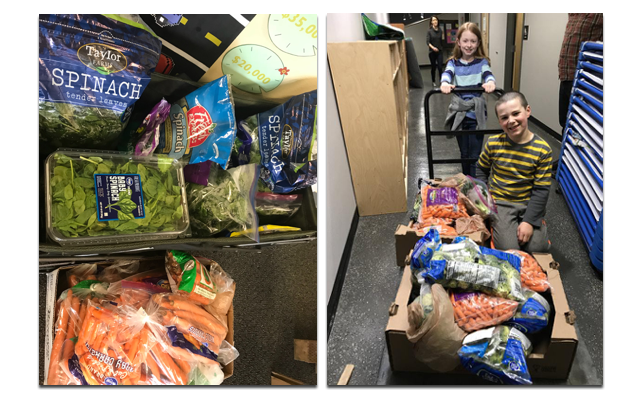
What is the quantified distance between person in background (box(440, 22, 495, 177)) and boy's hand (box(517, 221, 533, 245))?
32 cm

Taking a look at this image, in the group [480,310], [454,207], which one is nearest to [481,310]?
[480,310]

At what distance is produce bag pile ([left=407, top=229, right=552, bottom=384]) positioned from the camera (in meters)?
1.00

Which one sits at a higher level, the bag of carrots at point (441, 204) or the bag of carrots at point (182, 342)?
the bag of carrots at point (441, 204)

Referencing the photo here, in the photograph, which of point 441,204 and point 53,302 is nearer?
Result: point 53,302

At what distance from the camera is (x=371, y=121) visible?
2105 mm

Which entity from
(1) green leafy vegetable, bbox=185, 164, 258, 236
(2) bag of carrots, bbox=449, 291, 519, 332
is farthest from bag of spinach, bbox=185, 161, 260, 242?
(2) bag of carrots, bbox=449, 291, 519, 332

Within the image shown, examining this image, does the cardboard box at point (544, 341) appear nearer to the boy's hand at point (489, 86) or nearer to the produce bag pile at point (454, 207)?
the produce bag pile at point (454, 207)

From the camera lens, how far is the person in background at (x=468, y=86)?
1.38 m

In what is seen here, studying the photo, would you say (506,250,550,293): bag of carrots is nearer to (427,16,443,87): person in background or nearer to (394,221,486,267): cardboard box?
(394,221,486,267): cardboard box

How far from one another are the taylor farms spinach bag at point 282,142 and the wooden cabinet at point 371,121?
2.87ft

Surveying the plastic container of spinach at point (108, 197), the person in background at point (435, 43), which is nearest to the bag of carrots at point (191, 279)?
the plastic container of spinach at point (108, 197)

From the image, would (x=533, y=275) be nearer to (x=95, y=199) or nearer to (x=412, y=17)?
(x=412, y=17)

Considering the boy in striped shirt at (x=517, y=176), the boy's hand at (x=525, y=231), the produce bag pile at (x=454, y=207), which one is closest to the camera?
the boy in striped shirt at (x=517, y=176)

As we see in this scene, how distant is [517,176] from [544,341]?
0.61 meters
